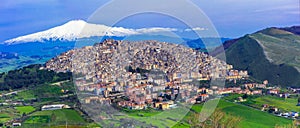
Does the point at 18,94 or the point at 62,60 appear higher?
the point at 62,60

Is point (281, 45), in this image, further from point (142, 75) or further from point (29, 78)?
point (142, 75)

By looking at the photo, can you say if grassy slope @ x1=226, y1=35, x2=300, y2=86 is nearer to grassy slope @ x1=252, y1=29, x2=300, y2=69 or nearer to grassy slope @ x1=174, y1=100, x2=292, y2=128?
grassy slope @ x1=252, y1=29, x2=300, y2=69

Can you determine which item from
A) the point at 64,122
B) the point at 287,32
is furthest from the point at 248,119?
the point at 287,32

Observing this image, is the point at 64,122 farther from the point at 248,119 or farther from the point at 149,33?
the point at 149,33

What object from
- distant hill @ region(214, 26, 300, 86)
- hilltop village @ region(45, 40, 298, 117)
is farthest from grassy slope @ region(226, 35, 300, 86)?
hilltop village @ region(45, 40, 298, 117)

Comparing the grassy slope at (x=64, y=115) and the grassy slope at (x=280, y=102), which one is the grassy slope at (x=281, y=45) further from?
the grassy slope at (x=64, y=115)

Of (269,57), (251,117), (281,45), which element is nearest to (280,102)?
(251,117)
